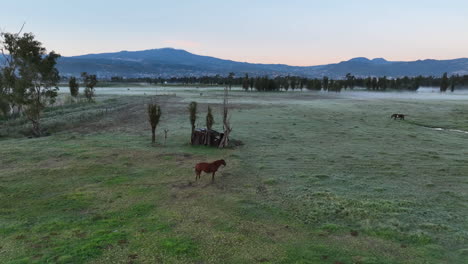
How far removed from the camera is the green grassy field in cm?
909

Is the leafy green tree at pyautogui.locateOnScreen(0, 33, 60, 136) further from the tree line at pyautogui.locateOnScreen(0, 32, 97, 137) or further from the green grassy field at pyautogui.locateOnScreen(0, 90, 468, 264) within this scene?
the green grassy field at pyautogui.locateOnScreen(0, 90, 468, 264)

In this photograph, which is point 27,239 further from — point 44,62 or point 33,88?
point 44,62

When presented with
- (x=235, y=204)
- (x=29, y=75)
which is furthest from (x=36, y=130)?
(x=235, y=204)

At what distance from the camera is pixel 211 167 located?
1546cm

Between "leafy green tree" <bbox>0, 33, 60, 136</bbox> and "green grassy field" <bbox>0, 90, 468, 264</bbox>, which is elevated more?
"leafy green tree" <bbox>0, 33, 60, 136</bbox>

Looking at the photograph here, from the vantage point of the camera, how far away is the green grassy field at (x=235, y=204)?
909 cm

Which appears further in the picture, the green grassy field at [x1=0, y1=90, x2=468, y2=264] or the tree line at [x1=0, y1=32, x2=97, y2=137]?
the tree line at [x1=0, y1=32, x2=97, y2=137]

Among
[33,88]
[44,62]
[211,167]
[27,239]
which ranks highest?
[44,62]

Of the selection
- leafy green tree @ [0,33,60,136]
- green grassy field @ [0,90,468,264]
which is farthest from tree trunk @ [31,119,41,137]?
green grassy field @ [0,90,468,264]

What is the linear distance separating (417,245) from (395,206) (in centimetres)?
310

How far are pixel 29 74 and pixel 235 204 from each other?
33.3m

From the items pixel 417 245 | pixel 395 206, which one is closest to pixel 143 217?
pixel 417 245

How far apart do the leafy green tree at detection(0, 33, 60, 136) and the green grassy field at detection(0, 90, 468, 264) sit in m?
9.61

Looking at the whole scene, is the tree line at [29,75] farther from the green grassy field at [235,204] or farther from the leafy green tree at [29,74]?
the green grassy field at [235,204]
